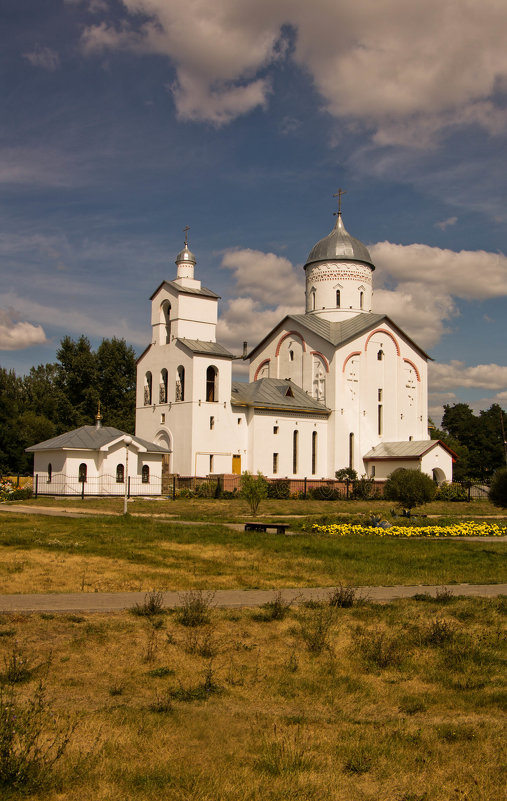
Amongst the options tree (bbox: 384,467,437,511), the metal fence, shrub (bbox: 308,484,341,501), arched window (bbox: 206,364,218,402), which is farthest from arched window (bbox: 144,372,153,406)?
tree (bbox: 384,467,437,511)

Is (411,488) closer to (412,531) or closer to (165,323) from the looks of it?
(412,531)

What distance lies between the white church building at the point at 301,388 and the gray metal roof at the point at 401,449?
0.09m

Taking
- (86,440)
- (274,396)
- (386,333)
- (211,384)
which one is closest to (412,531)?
(86,440)

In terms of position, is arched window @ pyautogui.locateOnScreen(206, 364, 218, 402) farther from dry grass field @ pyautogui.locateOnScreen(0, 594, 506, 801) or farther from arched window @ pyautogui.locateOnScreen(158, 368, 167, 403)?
dry grass field @ pyautogui.locateOnScreen(0, 594, 506, 801)

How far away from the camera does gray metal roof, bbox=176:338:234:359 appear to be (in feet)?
134

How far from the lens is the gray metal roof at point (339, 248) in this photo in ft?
164

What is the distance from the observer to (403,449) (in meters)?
45.2

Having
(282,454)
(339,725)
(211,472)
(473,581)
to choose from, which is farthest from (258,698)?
(282,454)

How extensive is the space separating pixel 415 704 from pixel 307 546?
892cm

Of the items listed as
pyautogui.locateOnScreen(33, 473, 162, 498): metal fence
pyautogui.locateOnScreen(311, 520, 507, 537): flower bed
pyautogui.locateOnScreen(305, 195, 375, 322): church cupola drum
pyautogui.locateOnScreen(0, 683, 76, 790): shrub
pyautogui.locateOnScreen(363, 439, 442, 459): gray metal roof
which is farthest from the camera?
pyautogui.locateOnScreen(305, 195, 375, 322): church cupola drum

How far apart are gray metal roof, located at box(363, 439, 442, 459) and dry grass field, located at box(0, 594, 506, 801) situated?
1409 inches

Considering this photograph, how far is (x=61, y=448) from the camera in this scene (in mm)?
35500

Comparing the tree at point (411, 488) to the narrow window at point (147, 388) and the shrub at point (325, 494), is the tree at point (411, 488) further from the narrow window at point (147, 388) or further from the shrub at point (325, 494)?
the narrow window at point (147, 388)

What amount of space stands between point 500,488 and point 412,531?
2.38m
